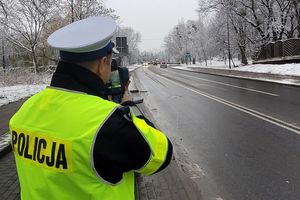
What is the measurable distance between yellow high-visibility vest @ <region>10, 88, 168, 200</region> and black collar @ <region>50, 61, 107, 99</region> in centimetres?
3

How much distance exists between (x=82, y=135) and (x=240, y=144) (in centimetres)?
782

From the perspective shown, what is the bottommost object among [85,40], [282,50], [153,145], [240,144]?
[240,144]

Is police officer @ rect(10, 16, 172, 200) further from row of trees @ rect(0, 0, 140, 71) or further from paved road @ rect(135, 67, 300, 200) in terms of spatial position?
row of trees @ rect(0, 0, 140, 71)

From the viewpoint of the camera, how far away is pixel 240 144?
30.1 feet

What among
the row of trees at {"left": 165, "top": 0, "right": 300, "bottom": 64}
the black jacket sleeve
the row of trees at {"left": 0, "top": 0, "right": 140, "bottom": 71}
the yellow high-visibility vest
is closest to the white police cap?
the yellow high-visibility vest

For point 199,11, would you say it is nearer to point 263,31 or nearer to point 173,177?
point 263,31

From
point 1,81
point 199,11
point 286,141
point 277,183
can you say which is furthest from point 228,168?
point 199,11

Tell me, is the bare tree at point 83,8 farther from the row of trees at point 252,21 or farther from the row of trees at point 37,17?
the row of trees at point 252,21

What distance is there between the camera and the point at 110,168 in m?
1.75

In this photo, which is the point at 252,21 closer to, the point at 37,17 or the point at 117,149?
the point at 37,17

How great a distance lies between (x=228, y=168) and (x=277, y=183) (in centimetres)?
109

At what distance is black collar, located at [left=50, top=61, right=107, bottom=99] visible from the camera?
1.89 metres


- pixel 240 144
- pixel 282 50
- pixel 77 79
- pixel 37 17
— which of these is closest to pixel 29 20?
pixel 37 17

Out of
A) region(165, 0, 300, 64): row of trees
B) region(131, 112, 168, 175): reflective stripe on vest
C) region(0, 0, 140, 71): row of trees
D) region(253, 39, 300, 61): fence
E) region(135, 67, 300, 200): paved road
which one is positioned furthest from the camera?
region(165, 0, 300, 64): row of trees
